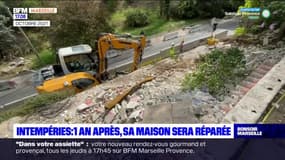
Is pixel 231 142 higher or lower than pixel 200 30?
lower

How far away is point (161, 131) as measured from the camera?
652cm

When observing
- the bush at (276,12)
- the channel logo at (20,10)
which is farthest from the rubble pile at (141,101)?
the channel logo at (20,10)

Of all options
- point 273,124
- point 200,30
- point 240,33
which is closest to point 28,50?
point 200,30

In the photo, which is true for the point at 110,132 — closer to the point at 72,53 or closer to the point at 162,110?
the point at 162,110

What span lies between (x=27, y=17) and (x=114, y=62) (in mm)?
6916

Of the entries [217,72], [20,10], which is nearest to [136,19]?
[20,10]

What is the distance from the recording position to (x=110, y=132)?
6.73 meters

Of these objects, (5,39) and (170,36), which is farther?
(170,36)

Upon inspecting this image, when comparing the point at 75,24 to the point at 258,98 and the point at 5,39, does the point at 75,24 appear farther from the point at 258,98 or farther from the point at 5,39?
the point at 258,98

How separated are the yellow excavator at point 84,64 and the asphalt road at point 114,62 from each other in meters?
2.73

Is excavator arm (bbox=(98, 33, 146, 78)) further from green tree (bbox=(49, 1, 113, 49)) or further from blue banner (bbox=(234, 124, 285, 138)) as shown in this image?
blue banner (bbox=(234, 124, 285, 138))

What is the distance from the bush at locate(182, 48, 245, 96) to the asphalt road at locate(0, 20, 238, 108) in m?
6.35

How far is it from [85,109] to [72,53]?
2880mm

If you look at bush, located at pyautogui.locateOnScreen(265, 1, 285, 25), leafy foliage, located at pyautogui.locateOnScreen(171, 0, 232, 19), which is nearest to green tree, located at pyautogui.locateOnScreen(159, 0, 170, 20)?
leafy foliage, located at pyautogui.locateOnScreen(171, 0, 232, 19)
